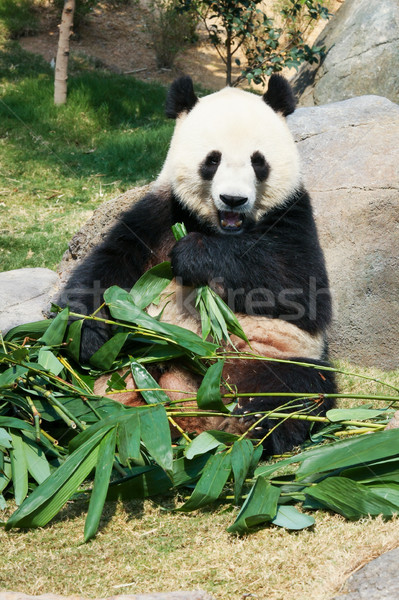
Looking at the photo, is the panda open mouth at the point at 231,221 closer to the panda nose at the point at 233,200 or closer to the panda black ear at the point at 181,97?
the panda nose at the point at 233,200

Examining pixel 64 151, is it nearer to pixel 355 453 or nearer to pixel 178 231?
pixel 178 231

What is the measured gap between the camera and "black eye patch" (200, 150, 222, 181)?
11.6 feet

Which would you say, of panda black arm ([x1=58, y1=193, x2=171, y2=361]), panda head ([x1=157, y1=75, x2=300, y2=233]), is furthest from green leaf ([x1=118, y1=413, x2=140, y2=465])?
panda head ([x1=157, y1=75, x2=300, y2=233])

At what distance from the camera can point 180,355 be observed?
10.7 feet

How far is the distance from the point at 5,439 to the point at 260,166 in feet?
5.97

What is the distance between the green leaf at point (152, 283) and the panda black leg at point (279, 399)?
21.7 inches

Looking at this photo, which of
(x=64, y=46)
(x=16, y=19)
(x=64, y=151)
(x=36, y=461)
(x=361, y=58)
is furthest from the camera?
(x=16, y=19)

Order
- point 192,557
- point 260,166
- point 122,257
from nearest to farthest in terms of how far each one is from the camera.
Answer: point 192,557, point 260,166, point 122,257

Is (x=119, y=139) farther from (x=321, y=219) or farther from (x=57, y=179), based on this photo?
(x=321, y=219)

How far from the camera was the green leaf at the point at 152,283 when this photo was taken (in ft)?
11.1

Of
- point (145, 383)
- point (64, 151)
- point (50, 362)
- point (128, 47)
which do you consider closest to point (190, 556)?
point (145, 383)

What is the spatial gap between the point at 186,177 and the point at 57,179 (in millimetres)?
5019

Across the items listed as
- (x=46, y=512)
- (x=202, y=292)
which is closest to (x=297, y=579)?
(x=46, y=512)

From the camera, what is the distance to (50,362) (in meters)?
3.09
